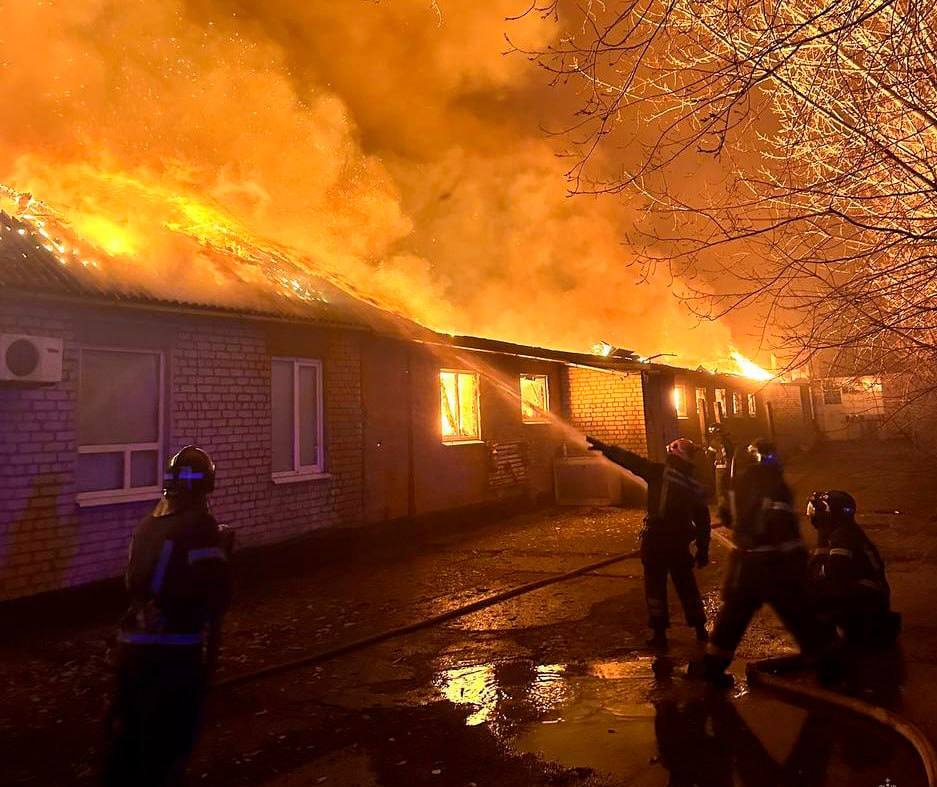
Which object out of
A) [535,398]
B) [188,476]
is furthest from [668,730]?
[535,398]

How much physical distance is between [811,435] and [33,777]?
35.4 meters

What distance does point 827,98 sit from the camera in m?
5.58

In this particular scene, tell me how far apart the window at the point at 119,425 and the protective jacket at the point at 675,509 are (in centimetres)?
563

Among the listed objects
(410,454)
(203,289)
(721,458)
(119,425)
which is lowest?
(721,458)

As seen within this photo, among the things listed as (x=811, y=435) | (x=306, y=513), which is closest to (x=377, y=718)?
(x=306, y=513)

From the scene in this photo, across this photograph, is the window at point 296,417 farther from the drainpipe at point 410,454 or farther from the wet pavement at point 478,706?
the wet pavement at point 478,706

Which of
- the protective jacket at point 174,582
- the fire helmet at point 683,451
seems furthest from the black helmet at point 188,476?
the fire helmet at point 683,451

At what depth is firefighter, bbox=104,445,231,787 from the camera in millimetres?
2760

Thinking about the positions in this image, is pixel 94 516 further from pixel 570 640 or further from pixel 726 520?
pixel 726 520

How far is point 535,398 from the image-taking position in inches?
592

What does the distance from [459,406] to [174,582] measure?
32.0 ft

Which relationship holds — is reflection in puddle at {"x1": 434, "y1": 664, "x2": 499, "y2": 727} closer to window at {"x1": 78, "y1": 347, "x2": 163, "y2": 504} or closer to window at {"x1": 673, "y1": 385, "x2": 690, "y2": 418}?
window at {"x1": 78, "y1": 347, "x2": 163, "y2": 504}

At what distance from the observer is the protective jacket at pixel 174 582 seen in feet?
9.37

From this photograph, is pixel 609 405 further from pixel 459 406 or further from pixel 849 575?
pixel 849 575
